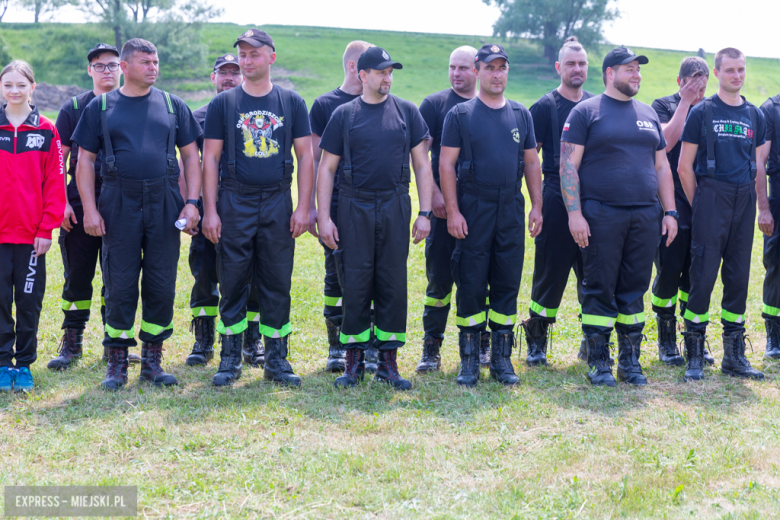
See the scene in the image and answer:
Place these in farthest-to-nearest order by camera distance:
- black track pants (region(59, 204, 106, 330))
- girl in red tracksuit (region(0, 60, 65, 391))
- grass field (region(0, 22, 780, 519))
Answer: black track pants (region(59, 204, 106, 330)) → girl in red tracksuit (region(0, 60, 65, 391)) → grass field (region(0, 22, 780, 519))

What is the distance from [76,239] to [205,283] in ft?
4.01

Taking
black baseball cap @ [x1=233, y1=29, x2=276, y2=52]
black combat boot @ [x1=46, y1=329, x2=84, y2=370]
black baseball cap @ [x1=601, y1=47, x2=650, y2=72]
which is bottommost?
black combat boot @ [x1=46, y1=329, x2=84, y2=370]

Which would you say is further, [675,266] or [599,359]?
[675,266]

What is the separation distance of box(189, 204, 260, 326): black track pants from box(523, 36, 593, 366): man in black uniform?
272 centimetres

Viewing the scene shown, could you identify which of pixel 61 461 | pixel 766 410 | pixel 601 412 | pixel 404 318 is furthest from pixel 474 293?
pixel 61 461

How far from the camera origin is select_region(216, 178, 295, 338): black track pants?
229 inches

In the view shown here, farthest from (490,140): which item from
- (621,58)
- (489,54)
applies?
(621,58)

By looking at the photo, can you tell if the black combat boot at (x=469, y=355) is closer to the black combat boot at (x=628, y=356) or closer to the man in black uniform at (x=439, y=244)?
the man in black uniform at (x=439, y=244)

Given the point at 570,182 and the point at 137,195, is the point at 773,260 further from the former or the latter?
the point at 137,195

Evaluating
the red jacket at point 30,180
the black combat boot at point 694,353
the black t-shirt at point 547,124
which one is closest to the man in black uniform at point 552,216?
the black t-shirt at point 547,124

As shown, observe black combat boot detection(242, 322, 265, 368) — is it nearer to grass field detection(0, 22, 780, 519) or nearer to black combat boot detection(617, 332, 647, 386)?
grass field detection(0, 22, 780, 519)

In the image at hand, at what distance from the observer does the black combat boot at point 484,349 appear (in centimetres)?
671

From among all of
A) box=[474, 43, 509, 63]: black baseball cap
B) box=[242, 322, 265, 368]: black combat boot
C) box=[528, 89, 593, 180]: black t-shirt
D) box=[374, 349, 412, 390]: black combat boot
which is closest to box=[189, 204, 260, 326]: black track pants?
box=[242, 322, 265, 368]: black combat boot

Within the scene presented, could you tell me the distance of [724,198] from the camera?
20.1ft
